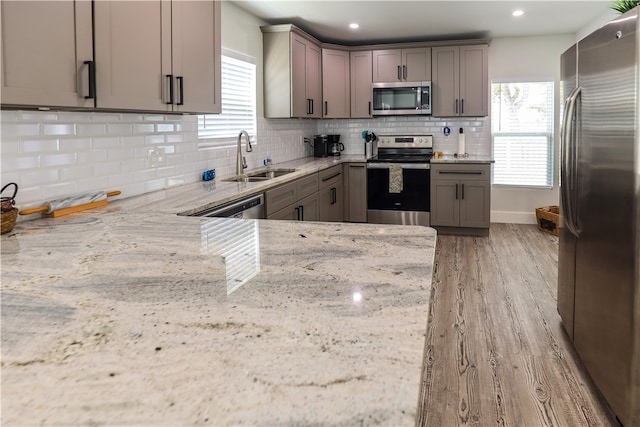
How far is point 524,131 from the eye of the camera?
253 inches

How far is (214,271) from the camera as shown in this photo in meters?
1.27

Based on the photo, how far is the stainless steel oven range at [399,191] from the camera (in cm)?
581

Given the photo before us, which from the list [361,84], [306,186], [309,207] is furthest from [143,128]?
[361,84]

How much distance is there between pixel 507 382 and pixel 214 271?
1.85 metres

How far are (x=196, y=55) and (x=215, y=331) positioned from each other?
230 centimetres

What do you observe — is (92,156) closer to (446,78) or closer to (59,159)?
(59,159)

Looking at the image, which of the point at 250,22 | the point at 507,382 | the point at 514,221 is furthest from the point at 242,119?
the point at 514,221

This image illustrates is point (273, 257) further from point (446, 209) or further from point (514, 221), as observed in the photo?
point (514, 221)

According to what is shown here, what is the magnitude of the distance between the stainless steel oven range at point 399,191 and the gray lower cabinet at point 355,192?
0.19 feet

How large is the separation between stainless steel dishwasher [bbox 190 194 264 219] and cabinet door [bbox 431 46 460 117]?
3.44 m

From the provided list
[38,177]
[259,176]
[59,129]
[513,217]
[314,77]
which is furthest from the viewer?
[513,217]

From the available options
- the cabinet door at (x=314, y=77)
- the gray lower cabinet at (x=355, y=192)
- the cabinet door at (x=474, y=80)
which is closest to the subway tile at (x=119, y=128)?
the cabinet door at (x=314, y=77)

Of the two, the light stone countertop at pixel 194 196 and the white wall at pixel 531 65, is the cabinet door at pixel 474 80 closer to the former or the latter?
the white wall at pixel 531 65

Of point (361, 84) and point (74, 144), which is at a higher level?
point (361, 84)
